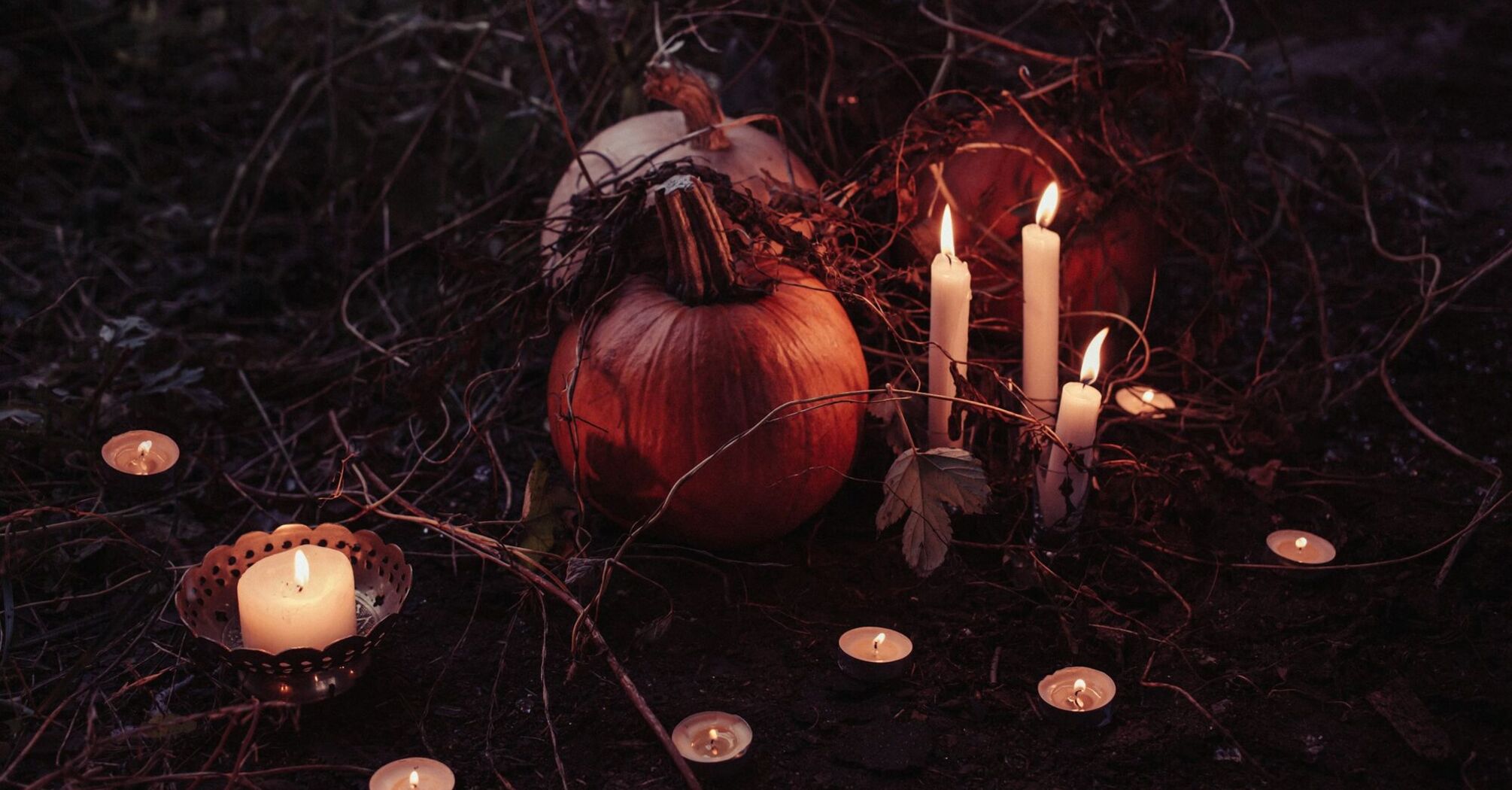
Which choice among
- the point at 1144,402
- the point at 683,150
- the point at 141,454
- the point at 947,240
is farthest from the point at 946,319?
the point at 141,454

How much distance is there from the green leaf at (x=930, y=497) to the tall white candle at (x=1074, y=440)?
186mm

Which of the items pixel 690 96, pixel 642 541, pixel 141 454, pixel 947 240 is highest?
pixel 690 96

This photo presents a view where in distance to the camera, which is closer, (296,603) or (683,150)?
(296,603)

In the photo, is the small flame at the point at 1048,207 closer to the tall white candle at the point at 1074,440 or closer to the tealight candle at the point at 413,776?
the tall white candle at the point at 1074,440

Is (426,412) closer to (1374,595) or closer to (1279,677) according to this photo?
(1279,677)

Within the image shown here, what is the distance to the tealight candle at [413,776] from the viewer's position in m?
1.45

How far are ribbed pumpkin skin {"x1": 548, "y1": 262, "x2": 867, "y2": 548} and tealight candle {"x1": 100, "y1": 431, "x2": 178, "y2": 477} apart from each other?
663 mm

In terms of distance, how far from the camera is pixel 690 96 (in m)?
2.32

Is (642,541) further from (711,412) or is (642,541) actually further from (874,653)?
(874,653)

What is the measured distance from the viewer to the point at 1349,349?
2.53 m

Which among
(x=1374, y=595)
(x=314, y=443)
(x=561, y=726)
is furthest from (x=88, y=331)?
(x=1374, y=595)

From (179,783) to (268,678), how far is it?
0.17 metres

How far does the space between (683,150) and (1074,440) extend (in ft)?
3.38

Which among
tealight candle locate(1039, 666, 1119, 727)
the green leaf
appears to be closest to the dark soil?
tealight candle locate(1039, 666, 1119, 727)
